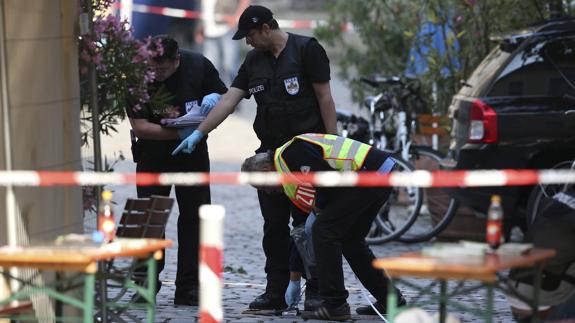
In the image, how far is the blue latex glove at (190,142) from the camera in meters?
8.47

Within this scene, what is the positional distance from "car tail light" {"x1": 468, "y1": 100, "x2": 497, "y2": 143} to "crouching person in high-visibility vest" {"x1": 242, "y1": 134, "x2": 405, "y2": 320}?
8.55ft

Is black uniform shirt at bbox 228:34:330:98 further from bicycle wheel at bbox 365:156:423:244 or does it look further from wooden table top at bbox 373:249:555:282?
bicycle wheel at bbox 365:156:423:244

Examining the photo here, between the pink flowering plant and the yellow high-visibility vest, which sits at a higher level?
the pink flowering plant

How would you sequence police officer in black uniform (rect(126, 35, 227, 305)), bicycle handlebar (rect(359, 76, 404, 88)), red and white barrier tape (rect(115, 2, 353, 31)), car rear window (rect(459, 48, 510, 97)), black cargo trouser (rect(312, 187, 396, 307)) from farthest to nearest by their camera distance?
red and white barrier tape (rect(115, 2, 353, 31)), bicycle handlebar (rect(359, 76, 404, 88)), car rear window (rect(459, 48, 510, 97)), police officer in black uniform (rect(126, 35, 227, 305)), black cargo trouser (rect(312, 187, 396, 307))

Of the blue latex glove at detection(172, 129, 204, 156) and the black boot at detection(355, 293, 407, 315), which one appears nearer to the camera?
the black boot at detection(355, 293, 407, 315)

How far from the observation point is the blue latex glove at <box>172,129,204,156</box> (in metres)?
8.47

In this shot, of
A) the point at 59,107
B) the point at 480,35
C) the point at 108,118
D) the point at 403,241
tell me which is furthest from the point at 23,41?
the point at 480,35

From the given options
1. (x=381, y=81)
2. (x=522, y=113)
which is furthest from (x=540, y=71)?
(x=381, y=81)

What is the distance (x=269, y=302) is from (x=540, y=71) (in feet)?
10.9

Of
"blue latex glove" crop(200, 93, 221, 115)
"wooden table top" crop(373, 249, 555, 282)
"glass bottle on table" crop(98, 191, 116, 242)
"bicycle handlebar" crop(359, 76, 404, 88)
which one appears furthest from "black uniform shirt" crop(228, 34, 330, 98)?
"bicycle handlebar" crop(359, 76, 404, 88)

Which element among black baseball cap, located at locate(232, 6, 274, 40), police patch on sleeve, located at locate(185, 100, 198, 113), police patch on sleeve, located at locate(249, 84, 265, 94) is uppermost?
black baseball cap, located at locate(232, 6, 274, 40)

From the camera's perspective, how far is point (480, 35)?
13.1 meters

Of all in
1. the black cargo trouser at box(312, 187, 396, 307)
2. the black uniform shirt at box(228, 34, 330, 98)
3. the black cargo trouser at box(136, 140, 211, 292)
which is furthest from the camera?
the black cargo trouser at box(136, 140, 211, 292)

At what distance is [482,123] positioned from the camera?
10469 mm
